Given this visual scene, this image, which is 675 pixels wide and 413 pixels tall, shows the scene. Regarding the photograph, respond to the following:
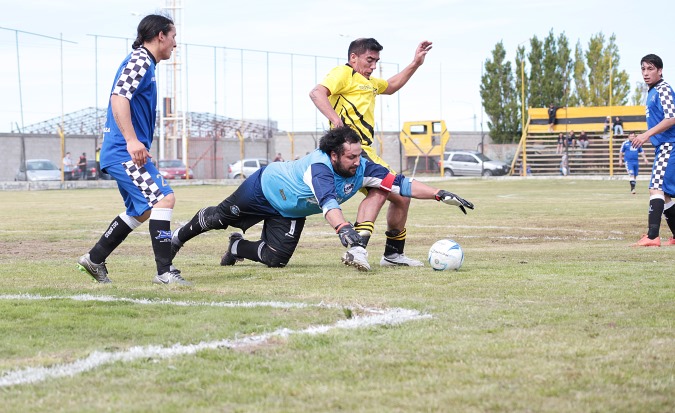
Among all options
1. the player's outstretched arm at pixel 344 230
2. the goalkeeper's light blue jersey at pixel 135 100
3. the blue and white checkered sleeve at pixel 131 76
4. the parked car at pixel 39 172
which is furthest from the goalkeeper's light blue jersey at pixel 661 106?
the parked car at pixel 39 172

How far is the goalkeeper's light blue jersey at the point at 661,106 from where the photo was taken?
11469 millimetres

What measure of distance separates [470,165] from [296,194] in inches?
1787

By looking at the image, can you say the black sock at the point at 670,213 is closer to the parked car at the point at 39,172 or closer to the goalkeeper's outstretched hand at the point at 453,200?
the goalkeeper's outstretched hand at the point at 453,200

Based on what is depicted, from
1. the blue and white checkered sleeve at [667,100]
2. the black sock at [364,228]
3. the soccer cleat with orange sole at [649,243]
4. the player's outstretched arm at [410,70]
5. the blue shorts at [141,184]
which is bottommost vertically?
the soccer cleat with orange sole at [649,243]

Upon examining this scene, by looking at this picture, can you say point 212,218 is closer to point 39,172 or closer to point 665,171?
point 665,171

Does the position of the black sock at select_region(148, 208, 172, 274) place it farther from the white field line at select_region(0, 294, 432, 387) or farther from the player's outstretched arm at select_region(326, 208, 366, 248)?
the player's outstretched arm at select_region(326, 208, 366, 248)

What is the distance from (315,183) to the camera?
318 inches

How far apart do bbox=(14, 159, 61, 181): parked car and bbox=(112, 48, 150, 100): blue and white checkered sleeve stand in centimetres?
3772

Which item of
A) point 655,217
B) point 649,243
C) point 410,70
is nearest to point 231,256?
point 410,70

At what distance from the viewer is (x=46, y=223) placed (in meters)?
16.5

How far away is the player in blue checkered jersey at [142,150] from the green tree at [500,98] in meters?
55.8

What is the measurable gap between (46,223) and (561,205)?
10478 mm

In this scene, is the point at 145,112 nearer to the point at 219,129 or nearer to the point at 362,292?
the point at 362,292

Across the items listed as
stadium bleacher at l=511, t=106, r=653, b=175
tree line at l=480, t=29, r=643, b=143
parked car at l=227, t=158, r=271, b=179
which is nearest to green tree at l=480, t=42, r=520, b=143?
tree line at l=480, t=29, r=643, b=143
